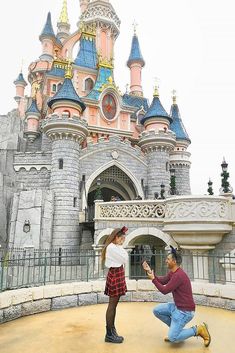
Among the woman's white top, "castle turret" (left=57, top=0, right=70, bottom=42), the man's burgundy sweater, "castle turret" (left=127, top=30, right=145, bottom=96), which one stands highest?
"castle turret" (left=57, top=0, right=70, bottom=42)

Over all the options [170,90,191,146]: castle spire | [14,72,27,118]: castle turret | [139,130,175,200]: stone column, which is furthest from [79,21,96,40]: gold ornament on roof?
[14,72,27,118]: castle turret

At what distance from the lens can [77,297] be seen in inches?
257

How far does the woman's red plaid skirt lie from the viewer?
417 cm

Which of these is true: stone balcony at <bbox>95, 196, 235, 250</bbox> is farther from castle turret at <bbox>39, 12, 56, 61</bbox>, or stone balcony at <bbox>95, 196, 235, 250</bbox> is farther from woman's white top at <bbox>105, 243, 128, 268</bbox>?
castle turret at <bbox>39, 12, 56, 61</bbox>

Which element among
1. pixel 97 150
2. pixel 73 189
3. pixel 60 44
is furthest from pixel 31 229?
pixel 60 44

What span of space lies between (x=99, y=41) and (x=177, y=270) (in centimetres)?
3117

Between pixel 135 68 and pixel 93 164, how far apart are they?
19.3 metres

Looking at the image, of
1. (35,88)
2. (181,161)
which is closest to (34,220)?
(181,161)

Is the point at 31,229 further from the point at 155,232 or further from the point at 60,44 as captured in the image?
the point at 60,44

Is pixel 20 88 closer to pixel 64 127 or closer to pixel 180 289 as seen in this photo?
pixel 64 127

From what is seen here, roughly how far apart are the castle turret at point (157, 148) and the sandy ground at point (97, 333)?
16.6 m

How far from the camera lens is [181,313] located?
12.8 ft

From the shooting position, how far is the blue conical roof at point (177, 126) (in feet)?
94.5

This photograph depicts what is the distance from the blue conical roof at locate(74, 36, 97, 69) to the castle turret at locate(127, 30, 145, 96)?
22.5 ft
